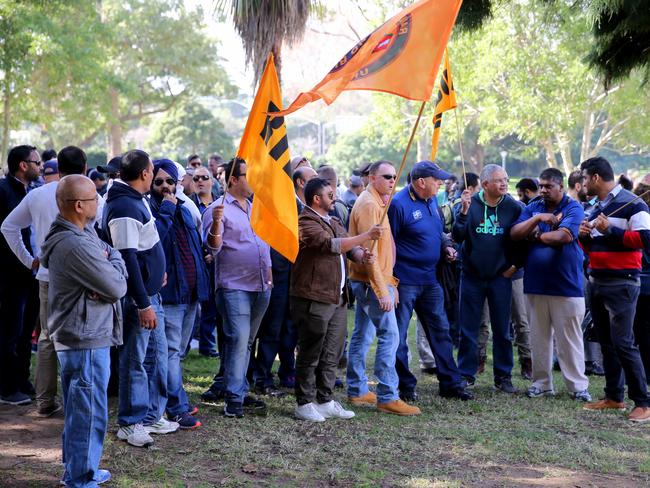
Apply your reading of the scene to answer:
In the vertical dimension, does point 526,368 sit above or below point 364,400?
above

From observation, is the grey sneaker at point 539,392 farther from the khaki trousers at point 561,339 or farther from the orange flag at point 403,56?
the orange flag at point 403,56

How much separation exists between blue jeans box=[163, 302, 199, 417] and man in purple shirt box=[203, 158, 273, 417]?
353 mm

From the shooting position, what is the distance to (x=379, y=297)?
24.2 ft

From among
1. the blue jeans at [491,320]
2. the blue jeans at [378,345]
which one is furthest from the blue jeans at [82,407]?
the blue jeans at [491,320]

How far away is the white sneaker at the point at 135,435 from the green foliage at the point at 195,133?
4842 cm

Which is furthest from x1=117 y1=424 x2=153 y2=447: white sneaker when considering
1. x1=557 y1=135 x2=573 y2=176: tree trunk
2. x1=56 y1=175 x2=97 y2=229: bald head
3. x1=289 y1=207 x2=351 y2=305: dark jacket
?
x1=557 y1=135 x2=573 y2=176: tree trunk

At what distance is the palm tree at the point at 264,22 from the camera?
12953 mm

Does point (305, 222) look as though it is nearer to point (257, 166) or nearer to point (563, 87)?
point (257, 166)

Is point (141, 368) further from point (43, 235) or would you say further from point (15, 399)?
point (15, 399)

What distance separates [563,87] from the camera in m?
29.0

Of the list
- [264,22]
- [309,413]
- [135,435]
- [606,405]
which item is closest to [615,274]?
[606,405]

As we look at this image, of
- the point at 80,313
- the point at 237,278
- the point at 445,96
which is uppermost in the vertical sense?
the point at 445,96

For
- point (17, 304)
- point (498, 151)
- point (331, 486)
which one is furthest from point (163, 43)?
point (331, 486)

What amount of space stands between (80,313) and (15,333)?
9.77ft
